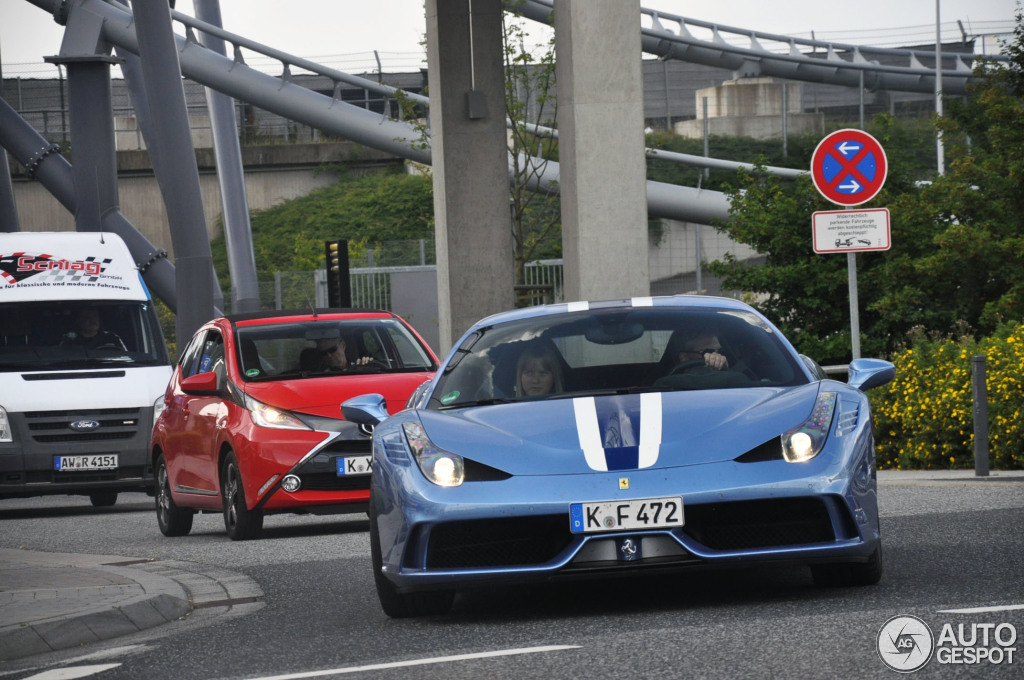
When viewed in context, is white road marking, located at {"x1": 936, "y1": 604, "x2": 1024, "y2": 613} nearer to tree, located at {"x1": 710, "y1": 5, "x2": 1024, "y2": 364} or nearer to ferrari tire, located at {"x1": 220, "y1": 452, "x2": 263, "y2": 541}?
ferrari tire, located at {"x1": 220, "y1": 452, "x2": 263, "y2": 541}

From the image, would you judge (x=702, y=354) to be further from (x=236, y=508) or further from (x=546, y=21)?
(x=546, y=21)

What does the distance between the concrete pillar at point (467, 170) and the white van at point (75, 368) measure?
3.84m

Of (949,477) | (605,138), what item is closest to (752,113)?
(605,138)

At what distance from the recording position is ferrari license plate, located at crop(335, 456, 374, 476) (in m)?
12.3

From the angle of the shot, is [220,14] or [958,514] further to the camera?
[220,14]

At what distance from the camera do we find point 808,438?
701cm

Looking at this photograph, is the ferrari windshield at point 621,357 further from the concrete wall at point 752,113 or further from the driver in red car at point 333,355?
the concrete wall at point 752,113

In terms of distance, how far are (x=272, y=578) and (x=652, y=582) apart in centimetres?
257

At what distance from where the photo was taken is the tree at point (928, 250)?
65.0 ft

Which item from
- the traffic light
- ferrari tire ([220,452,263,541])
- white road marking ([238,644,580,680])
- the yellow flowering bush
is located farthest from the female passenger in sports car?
the traffic light

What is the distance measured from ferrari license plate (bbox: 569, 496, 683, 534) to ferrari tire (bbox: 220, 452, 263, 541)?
19.6 feet

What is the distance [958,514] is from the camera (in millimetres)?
10938

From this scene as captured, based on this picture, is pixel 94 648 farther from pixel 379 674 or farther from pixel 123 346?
pixel 123 346

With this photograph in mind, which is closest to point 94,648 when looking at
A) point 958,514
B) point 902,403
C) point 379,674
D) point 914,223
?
point 379,674
